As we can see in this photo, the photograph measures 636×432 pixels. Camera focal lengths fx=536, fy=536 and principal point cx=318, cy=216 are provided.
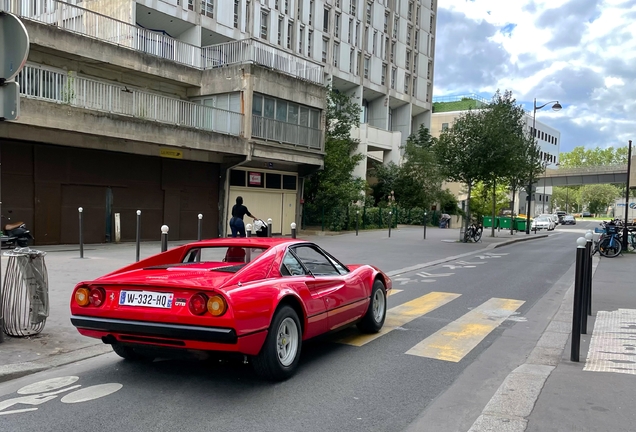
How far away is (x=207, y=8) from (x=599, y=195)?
11539cm

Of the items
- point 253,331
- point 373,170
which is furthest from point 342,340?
point 373,170

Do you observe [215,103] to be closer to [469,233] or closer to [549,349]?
[469,233]

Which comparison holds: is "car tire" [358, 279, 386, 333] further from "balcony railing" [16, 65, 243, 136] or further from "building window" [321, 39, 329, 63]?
"building window" [321, 39, 329, 63]

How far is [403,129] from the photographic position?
176 feet

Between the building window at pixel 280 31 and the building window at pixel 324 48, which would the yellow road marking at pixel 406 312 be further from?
the building window at pixel 324 48

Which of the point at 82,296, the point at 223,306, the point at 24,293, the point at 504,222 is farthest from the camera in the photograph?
the point at 504,222

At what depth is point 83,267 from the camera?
12102 millimetres

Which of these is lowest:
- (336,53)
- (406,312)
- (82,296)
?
(406,312)

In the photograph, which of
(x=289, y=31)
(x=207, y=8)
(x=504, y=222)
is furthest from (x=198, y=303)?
(x=504, y=222)

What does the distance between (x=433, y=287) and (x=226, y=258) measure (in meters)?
6.48

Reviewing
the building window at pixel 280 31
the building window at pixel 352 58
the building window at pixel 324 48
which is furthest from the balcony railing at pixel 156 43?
the building window at pixel 352 58

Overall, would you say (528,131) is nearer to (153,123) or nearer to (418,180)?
(418,180)

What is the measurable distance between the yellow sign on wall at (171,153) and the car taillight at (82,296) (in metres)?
15.6

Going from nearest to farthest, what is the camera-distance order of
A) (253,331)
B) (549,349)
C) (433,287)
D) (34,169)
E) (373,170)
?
(253,331) → (549,349) → (433,287) → (34,169) → (373,170)
